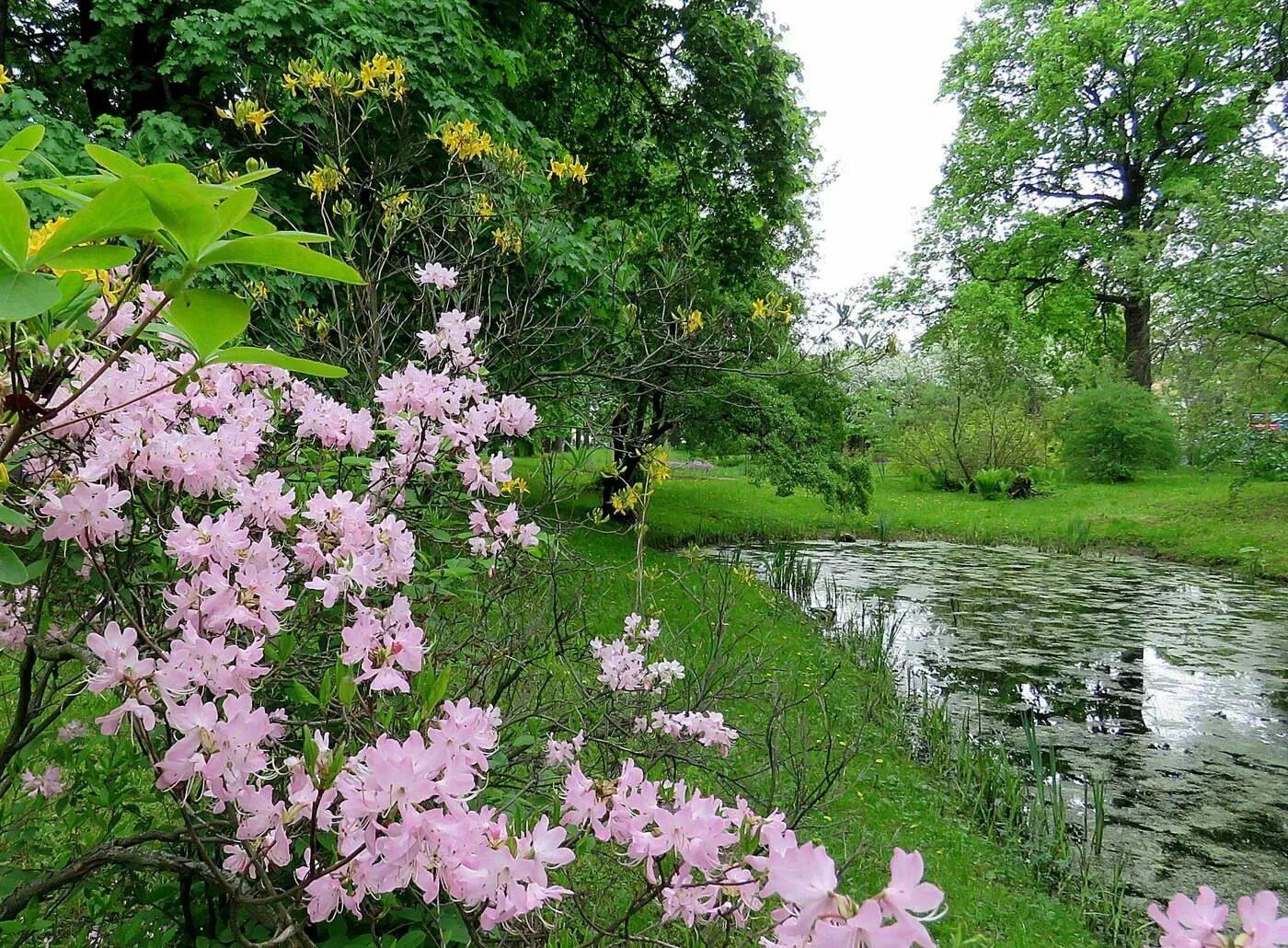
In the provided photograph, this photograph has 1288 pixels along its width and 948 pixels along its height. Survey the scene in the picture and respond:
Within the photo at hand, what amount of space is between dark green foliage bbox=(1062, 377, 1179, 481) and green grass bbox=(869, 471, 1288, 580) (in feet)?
1.65

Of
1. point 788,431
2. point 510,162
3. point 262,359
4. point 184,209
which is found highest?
point 510,162

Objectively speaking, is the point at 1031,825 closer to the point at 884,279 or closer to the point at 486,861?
the point at 486,861

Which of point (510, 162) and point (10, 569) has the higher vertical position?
point (510, 162)

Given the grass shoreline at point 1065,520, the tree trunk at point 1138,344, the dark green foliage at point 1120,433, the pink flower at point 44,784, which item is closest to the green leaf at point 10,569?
the pink flower at point 44,784

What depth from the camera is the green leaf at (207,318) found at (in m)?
0.66

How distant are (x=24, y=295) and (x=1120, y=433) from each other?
2046 centimetres

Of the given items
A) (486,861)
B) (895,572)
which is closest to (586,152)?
(895,572)

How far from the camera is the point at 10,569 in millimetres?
742

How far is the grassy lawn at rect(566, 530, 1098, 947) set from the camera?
10.7 ft

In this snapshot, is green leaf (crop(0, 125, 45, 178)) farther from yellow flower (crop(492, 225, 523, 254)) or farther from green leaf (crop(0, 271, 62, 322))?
yellow flower (crop(492, 225, 523, 254))

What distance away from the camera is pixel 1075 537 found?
1221 cm

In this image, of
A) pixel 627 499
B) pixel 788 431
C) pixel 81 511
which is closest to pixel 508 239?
pixel 627 499

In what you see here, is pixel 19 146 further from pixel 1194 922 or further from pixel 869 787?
pixel 869 787

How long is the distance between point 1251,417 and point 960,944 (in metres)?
13.8
